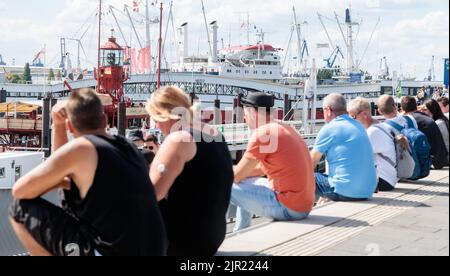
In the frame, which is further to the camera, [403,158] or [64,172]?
[403,158]

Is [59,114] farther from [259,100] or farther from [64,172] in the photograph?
[259,100]

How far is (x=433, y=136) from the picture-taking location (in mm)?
10273

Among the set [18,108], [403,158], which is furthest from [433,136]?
[18,108]

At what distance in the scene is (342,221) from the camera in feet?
21.4

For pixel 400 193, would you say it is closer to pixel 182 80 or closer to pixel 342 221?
pixel 342 221

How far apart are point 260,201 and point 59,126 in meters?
2.30

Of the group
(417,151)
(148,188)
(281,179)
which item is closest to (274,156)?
(281,179)

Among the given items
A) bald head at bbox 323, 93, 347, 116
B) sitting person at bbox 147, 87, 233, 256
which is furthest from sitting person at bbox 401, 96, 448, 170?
sitting person at bbox 147, 87, 233, 256

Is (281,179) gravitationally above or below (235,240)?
above

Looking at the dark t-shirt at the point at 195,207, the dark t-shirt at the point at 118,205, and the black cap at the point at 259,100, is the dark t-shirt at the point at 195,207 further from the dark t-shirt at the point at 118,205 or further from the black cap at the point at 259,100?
the black cap at the point at 259,100

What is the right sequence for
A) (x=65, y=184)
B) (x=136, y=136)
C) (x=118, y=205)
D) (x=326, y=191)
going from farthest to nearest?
(x=136, y=136) → (x=326, y=191) → (x=65, y=184) → (x=118, y=205)

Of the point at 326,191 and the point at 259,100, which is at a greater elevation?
the point at 259,100
